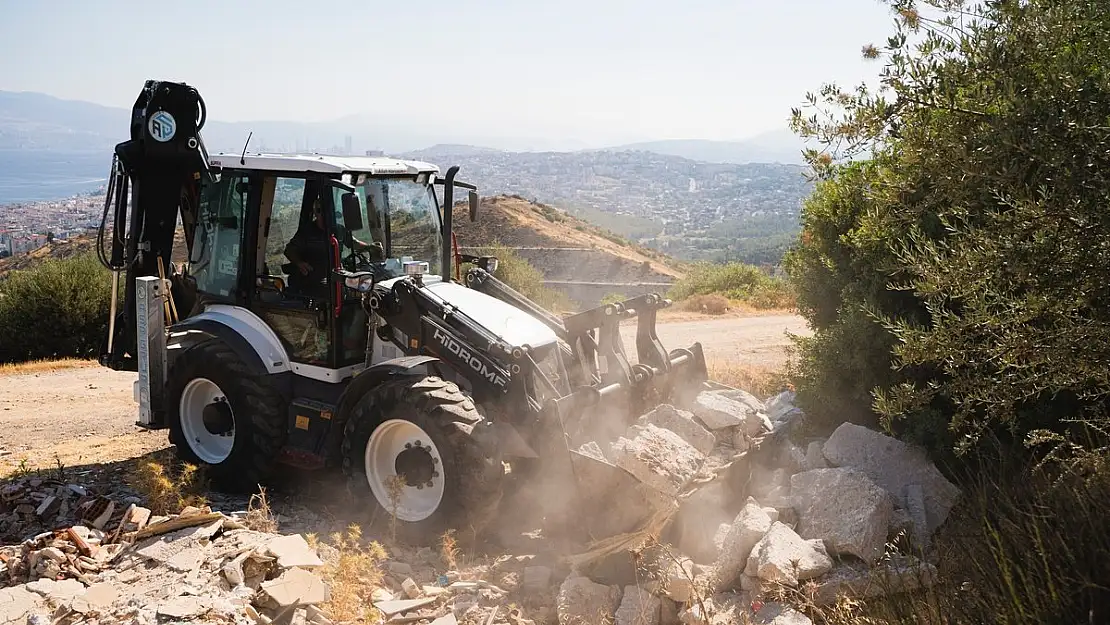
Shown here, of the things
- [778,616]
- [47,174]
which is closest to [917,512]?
[778,616]

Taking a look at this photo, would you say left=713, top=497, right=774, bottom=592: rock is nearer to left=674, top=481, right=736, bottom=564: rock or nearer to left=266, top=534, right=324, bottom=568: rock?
left=674, top=481, right=736, bottom=564: rock

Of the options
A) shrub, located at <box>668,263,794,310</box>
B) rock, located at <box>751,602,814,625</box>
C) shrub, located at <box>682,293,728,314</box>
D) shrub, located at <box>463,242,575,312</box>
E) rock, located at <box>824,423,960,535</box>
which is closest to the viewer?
rock, located at <box>751,602,814,625</box>

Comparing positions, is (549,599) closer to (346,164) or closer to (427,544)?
(427,544)

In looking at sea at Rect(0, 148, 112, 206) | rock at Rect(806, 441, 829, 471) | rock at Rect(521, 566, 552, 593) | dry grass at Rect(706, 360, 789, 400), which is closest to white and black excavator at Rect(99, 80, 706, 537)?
rock at Rect(521, 566, 552, 593)

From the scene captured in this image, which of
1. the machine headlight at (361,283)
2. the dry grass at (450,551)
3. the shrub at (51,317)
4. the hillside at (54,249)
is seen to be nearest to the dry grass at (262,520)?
the dry grass at (450,551)

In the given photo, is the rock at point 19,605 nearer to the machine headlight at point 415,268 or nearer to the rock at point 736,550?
the machine headlight at point 415,268

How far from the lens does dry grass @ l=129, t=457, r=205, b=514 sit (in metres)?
6.82

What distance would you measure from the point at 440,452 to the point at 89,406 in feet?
25.8

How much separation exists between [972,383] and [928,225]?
2.66 metres

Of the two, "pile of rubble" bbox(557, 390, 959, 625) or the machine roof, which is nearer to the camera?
"pile of rubble" bbox(557, 390, 959, 625)

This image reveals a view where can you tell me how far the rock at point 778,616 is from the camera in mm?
4723

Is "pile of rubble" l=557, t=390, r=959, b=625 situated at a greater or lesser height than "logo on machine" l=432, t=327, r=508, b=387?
lesser

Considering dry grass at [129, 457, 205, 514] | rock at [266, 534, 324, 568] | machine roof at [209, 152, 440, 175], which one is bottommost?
dry grass at [129, 457, 205, 514]

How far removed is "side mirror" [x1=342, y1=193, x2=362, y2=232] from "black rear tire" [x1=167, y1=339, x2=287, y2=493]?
5.45 feet
